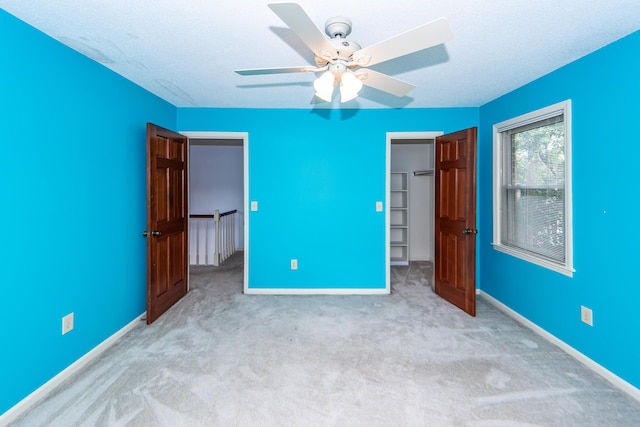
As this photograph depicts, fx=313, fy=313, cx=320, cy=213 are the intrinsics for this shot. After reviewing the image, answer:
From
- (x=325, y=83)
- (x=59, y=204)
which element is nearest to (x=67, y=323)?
(x=59, y=204)

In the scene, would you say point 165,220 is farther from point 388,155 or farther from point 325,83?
point 388,155

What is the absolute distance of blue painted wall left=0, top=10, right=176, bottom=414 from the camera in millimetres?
1777

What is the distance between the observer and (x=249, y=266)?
385 cm

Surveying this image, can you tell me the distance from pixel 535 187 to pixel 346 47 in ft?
7.74

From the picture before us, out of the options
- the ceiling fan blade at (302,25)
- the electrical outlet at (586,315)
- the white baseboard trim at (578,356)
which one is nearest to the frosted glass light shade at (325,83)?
the ceiling fan blade at (302,25)

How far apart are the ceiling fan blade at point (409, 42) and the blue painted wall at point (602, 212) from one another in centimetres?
154

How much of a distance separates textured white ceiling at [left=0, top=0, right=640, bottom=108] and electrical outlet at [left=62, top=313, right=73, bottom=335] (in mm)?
1870

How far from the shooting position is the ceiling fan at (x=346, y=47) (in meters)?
1.32

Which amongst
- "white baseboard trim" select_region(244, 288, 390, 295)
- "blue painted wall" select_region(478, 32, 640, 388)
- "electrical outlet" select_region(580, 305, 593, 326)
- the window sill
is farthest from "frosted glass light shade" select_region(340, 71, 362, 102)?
"white baseboard trim" select_region(244, 288, 390, 295)

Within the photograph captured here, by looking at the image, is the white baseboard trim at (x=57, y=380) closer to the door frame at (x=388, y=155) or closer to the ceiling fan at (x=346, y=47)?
the ceiling fan at (x=346, y=47)

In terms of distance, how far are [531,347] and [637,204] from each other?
1.30m

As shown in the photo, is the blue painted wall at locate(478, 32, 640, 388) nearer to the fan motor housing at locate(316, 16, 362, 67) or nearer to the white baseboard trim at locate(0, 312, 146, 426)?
the fan motor housing at locate(316, 16, 362, 67)

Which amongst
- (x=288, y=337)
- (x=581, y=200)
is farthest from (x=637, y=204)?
(x=288, y=337)

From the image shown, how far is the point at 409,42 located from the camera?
1.46 meters
